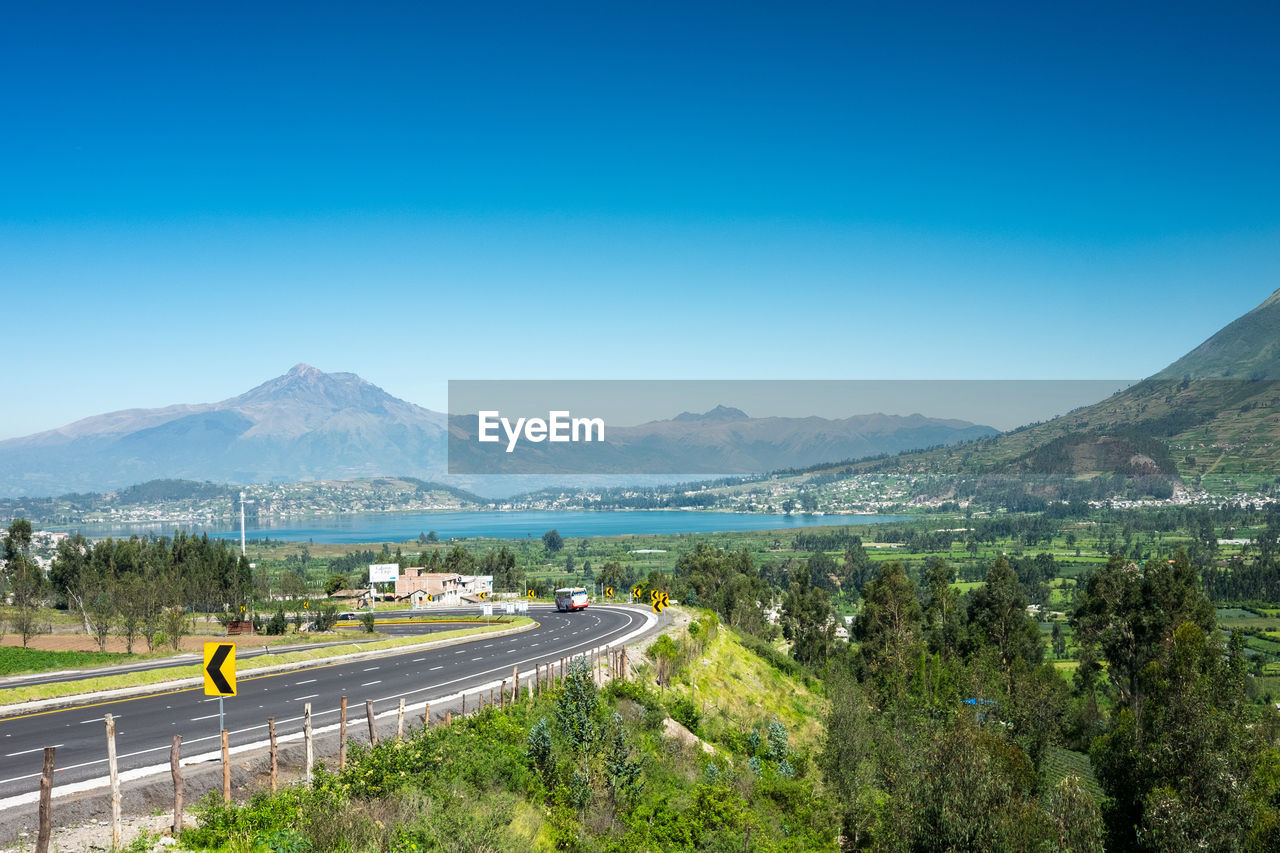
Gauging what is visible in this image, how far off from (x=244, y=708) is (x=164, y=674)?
8.08m

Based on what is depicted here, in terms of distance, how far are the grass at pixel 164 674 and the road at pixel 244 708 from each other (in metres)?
1.10

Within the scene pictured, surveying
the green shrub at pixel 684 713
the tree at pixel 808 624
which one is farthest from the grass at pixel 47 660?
the tree at pixel 808 624

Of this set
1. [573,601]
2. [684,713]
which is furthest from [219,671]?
[573,601]

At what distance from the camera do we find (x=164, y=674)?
116 feet

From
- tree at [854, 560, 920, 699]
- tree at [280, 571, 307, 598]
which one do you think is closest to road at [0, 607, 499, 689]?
tree at [854, 560, 920, 699]

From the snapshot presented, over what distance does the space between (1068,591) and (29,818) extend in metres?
198

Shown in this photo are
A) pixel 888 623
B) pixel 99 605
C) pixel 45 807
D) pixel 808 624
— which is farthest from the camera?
pixel 808 624

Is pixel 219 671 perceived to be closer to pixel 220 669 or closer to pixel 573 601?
pixel 220 669

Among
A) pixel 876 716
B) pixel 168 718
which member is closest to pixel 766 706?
pixel 876 716

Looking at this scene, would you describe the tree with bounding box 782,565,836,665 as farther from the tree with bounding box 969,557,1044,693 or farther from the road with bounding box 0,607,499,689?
the road with bounding box 0,607,499,689

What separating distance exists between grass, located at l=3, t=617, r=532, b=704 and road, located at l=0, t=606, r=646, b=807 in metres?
1.10

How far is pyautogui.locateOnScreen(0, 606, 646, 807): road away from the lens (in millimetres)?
21609

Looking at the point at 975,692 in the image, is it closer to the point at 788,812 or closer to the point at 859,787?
the point at 859,787

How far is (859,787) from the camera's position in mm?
43156
